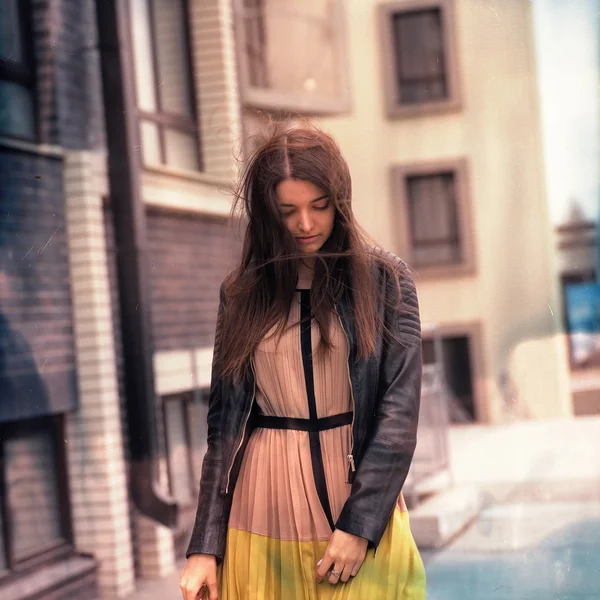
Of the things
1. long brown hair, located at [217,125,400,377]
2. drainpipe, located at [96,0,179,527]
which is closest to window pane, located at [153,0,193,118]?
drainpipe, located at [96,0,179,527]

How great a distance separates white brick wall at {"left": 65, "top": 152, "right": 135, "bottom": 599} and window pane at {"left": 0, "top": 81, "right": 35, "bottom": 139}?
178mm

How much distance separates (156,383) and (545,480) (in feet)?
4.67

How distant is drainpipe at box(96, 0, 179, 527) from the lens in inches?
155

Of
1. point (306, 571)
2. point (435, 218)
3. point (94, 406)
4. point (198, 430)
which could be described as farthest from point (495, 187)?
point (306, 571)

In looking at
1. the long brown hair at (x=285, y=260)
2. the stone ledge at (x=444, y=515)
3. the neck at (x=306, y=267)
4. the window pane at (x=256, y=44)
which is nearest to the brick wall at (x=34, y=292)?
the window pane at (x=256, y=44)

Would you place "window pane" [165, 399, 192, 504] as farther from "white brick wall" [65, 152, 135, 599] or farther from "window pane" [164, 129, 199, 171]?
"window pane" [164, 129, 199, 171]

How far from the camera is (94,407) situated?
396 cm

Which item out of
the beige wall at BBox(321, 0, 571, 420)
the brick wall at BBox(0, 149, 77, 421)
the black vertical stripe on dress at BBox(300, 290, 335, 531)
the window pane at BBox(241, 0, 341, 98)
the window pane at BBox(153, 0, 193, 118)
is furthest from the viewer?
the window pane at BBox(153, 0, 193, 118)

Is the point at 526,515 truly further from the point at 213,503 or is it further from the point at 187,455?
the point at 213,503

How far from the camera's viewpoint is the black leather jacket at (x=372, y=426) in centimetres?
214

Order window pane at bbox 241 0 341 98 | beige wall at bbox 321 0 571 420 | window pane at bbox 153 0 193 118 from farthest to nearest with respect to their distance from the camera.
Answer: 1. window pane at bbox 153 0 193 118
2. window pane at bbox 241 0 341 98
3. beige wall at bbox 321 0 571 420

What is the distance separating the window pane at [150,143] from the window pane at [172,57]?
0.30 ft

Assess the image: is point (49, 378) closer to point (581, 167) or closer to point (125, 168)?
point (125, 168)

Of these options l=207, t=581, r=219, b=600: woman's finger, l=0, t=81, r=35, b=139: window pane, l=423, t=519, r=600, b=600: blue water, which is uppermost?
l=0, t=81, r=35, b=139: window pane
